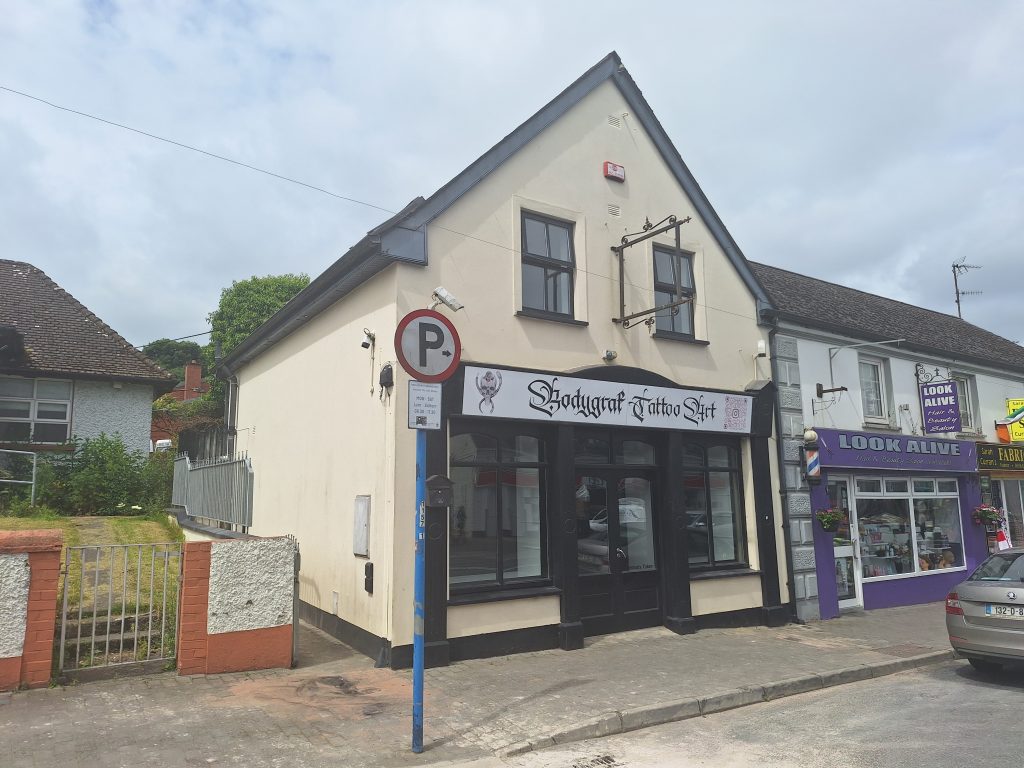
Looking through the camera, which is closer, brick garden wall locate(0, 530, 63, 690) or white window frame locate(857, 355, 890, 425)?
brick garden wall locate(0, 530, 63, 690)

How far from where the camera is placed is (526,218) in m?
9.88

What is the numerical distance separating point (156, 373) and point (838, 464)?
1800 cm

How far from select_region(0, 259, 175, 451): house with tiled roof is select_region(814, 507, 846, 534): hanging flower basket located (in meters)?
17.5

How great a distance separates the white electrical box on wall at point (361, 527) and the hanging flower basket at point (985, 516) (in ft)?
45.6

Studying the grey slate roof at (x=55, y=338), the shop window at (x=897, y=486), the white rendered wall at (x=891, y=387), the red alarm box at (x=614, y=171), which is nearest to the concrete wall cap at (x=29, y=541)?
the red alarm box at (x=614, y=171)

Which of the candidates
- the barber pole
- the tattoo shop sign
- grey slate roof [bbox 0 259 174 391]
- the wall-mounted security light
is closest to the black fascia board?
the tattoo shop sign

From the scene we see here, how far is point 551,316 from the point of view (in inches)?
378

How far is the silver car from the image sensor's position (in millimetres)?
7582

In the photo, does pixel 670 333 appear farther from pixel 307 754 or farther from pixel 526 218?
pixel 307 754

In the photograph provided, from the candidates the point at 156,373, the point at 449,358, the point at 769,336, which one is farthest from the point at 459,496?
the point at 156,373

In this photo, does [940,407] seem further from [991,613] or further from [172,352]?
[172,352]

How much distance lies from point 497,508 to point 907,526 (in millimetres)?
9939

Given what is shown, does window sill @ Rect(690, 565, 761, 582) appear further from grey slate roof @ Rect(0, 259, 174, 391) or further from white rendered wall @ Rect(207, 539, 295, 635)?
grey slate roof @ Rect(0, 259, 174, 391)

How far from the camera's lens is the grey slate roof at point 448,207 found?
337 inches
